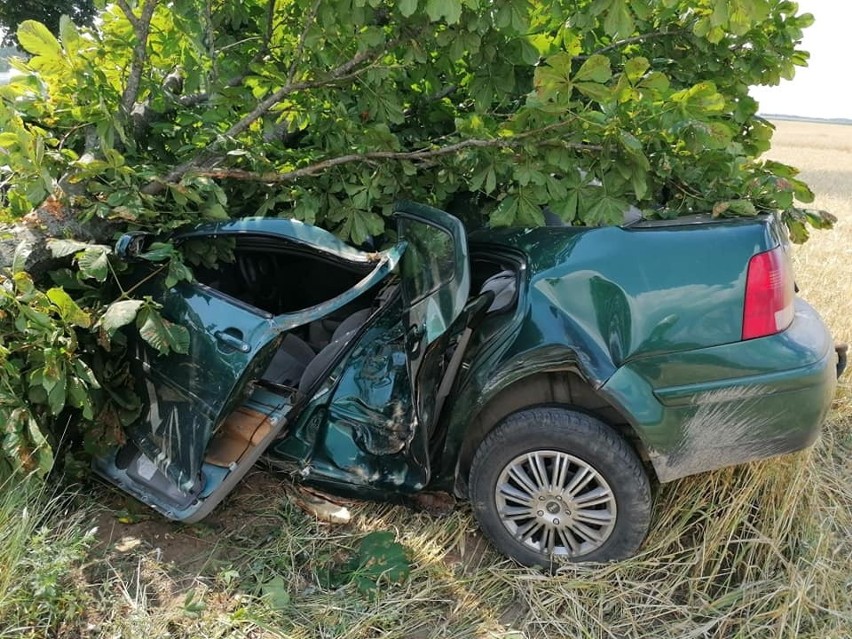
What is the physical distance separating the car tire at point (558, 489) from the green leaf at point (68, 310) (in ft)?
5.26

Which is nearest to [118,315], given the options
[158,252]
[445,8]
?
[158,252]

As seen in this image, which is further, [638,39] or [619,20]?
[638,39]

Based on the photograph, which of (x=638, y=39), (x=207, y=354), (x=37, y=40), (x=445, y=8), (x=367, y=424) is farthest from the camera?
(x=638, y=39)

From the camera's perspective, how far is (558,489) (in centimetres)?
250

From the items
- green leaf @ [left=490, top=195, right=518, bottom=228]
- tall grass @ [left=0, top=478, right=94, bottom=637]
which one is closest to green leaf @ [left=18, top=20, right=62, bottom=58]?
tall grass @ [left=0, top=478, right=94, bottom=637]

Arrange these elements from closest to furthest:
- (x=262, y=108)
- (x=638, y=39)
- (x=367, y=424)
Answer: (x=367, y=424)
(x=262, y=108)
(x=638, y=39)

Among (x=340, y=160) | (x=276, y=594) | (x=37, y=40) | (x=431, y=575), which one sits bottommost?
(x=431, y=575)

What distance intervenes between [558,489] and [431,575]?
0.64m

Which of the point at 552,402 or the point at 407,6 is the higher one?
the point at 407,6

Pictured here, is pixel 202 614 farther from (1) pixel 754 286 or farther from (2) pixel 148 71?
(2) pixel 148 71

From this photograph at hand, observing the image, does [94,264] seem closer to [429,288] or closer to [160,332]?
[160,332]

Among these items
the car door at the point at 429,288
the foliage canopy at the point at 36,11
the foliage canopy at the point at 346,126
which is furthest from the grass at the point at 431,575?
the foliage canopy at the point at 36,11

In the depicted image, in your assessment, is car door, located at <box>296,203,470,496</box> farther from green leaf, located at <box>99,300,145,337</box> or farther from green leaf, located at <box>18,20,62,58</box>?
green leaf, located at <box>18,20,62,58</box>

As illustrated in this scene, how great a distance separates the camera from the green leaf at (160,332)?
99.7 inches
